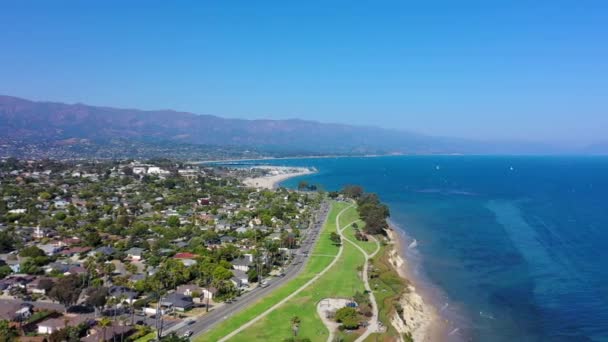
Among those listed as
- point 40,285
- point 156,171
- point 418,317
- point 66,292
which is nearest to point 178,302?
point 66,292

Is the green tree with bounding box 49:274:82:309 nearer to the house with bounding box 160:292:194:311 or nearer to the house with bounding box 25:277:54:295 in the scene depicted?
the house with bounding box 25:277:54:295

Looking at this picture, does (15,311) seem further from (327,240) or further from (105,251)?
(327,240)

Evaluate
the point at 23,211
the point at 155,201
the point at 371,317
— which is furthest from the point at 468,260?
the point at 23,211

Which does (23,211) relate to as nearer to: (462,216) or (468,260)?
(468,260)

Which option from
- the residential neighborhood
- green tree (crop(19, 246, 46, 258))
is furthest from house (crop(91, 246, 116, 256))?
green tree (crop(19, 246, 46, 258))

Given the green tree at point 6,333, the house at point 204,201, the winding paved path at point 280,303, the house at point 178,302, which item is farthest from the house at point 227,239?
the green tree at point 6,333

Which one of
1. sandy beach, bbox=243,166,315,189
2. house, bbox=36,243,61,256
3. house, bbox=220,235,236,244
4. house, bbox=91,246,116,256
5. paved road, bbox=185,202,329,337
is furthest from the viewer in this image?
sandy beach, bbox=243,166,315,189
